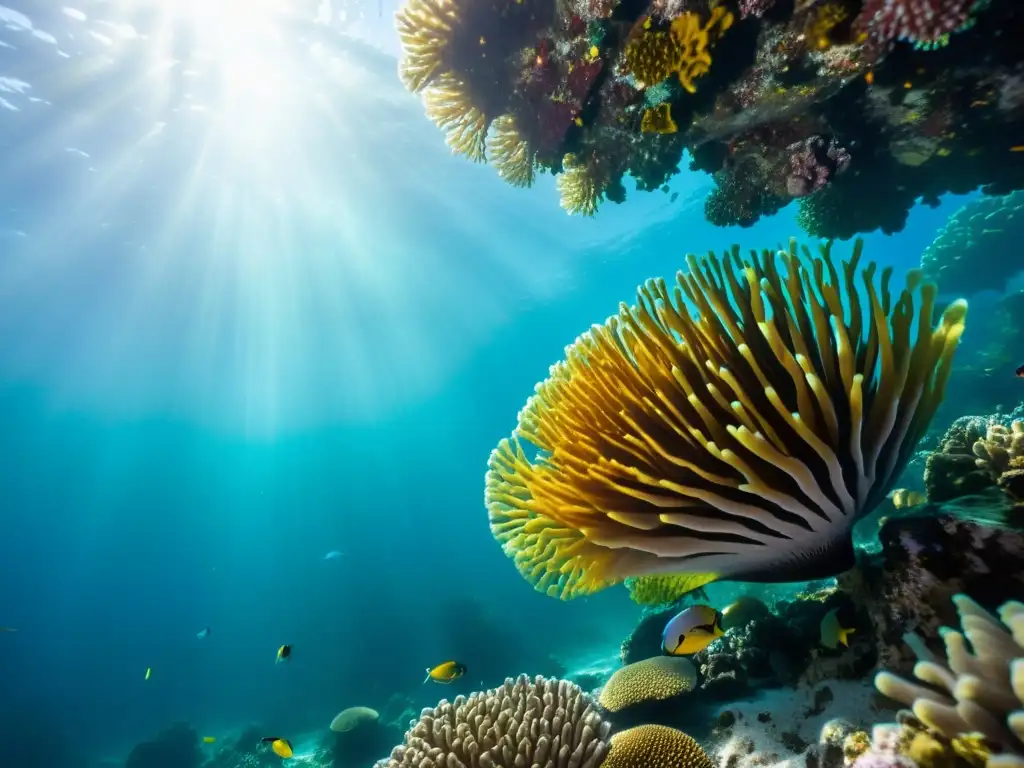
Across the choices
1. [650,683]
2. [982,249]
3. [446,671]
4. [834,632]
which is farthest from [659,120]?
[982,249]

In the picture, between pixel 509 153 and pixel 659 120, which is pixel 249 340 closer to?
pixel 509 153

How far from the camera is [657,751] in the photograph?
2.89 meters

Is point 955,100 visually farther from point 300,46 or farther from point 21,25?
point 21,25

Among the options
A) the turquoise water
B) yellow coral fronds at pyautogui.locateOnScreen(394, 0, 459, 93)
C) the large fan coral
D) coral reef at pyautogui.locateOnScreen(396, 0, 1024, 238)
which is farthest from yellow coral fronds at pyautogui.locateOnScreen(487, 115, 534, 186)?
the turquoise water

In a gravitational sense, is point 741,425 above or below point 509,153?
below

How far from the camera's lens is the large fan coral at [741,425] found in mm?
2061

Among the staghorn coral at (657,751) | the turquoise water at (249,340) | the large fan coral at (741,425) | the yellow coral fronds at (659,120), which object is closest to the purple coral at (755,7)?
→ the yellow coral fronds at (659,120)

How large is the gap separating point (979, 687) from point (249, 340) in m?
59.1

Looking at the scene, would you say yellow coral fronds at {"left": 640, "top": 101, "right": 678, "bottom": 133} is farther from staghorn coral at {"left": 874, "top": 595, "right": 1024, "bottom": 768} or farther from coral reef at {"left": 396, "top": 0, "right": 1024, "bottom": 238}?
staghorn coral at {"left": 874, "top": 595, "right": 1024, "bottom": 768}

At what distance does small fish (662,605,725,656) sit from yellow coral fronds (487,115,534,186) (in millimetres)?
6277

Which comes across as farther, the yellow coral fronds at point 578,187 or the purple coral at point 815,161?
the yellow coral fronds at point 578,187

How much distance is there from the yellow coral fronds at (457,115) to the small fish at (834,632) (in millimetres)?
7184

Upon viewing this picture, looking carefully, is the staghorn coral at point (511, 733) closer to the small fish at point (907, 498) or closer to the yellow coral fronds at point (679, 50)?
the yellow coral fronds at point (679, 50)

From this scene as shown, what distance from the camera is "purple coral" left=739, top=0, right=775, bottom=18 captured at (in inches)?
173
